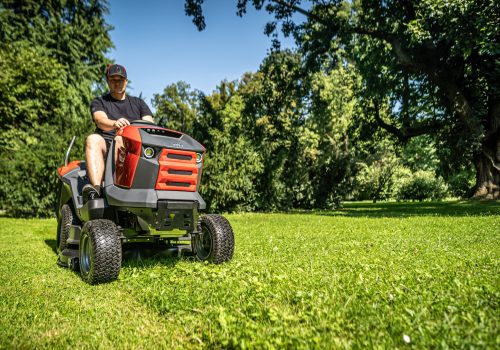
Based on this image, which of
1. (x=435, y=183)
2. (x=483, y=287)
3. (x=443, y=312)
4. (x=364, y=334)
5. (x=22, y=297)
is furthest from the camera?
(x=435, y=183)

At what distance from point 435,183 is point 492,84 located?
2424 cm

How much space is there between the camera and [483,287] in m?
2.68

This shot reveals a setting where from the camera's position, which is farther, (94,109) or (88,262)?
(94,109)

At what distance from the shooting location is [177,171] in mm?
3805

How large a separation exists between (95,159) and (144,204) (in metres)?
1.06

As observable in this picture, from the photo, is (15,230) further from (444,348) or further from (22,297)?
(444,348)

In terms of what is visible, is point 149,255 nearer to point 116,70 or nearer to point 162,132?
point 162,132

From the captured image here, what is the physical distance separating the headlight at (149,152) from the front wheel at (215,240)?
42.7 inches

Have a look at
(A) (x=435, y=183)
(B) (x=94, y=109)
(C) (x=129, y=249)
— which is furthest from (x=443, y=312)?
(A) (x=435, y=183)

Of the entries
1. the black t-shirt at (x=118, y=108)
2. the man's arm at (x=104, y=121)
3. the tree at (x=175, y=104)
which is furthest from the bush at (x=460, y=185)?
the man's arm at (x=104, y=121)

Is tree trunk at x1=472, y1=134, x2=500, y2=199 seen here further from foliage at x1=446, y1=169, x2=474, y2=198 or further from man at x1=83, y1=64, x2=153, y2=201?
foliage at x1=446, y1=169, x2=474, y2=198

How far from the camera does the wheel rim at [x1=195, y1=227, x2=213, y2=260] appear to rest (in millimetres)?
4371

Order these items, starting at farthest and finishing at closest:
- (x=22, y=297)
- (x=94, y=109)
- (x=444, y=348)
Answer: (x=94, y=109)
(x=22, y=297)
(x=444, y=348)

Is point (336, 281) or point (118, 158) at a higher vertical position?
point (118, 158)
